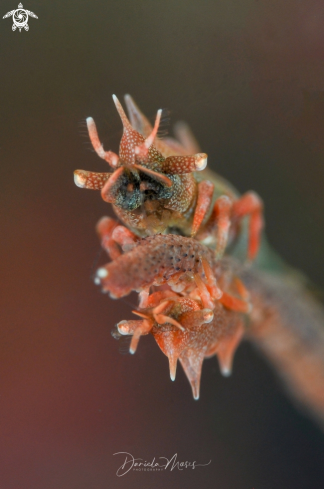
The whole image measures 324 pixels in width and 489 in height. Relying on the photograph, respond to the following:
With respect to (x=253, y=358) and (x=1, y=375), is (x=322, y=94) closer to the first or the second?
(x=253, y=358)

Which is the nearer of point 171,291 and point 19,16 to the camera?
point 171,291

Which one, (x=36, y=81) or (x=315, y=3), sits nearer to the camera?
(x=36, y=81)

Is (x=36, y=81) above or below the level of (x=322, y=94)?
above

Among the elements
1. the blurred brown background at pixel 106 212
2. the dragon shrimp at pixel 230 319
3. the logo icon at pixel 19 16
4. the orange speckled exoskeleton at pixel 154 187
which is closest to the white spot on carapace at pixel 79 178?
the orange speckled exoskeleton at pixel 154 187

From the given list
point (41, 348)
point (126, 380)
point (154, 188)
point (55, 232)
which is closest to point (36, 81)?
point (55, 232)
